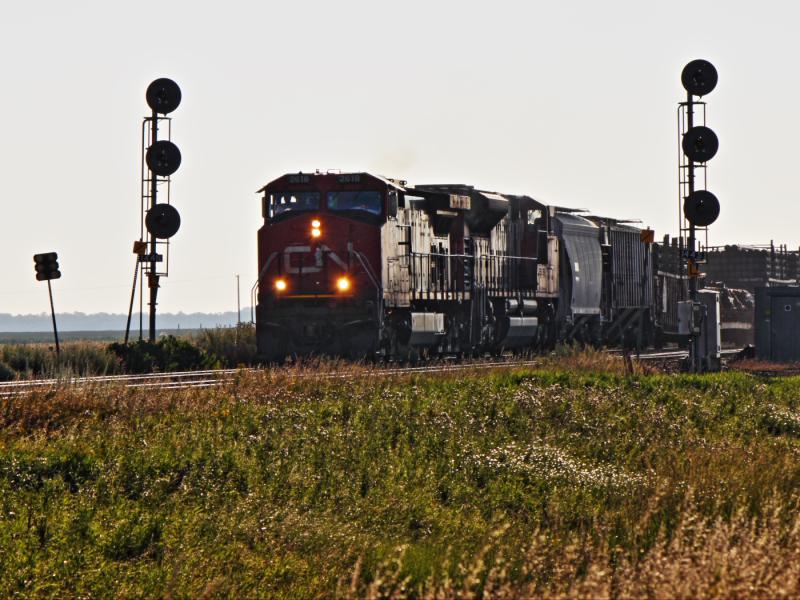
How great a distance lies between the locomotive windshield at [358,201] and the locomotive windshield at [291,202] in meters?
0.38

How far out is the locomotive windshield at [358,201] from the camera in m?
30.0

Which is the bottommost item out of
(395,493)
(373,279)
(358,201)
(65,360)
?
(395,493)

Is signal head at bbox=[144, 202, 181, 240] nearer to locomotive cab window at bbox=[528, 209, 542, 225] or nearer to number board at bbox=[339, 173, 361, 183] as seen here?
number board at bbox=[339, 173, 361, 183]

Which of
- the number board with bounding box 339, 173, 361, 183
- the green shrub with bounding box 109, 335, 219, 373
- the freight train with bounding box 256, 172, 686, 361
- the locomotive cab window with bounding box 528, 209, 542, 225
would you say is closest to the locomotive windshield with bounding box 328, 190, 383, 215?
the freight train with bounding box 256, 172, 686, 361

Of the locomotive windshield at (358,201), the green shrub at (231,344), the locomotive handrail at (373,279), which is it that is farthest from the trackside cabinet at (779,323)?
the green shrub at (231,344)

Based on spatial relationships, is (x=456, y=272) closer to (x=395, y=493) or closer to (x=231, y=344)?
(x=231, y=344)

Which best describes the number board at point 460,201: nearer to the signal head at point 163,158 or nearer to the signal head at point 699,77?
the signal head at point 699,77

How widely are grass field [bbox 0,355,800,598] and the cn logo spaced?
27.0 ft

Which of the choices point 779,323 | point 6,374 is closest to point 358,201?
point 6,374

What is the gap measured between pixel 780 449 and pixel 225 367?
16778 millimetres

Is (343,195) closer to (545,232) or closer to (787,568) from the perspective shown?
(545,232)

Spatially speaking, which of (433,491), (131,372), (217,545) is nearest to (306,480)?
(433,491)

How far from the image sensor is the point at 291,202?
30719mm

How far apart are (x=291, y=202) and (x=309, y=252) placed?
128 centimetres
